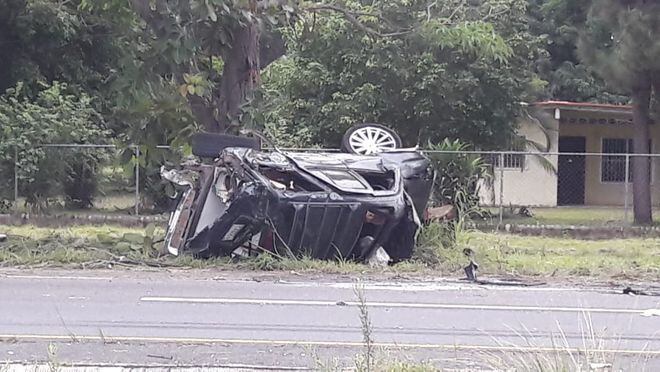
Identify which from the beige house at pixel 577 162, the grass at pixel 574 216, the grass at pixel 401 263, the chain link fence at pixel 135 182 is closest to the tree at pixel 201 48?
the chain link fence at pixel 135 182

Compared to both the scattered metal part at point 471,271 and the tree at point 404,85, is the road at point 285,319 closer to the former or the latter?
the scattered metal part at point 471,271

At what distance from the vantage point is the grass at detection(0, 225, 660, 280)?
13.0 m

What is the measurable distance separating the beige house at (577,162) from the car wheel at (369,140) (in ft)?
38.3

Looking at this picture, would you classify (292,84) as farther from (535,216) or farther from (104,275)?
(104,275)

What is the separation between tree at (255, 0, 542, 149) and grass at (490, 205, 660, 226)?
231 centimetres

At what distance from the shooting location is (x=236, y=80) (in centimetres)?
1612

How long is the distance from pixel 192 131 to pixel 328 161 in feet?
10.7

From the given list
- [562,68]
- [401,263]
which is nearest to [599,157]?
[562,68]

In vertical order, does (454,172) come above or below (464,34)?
below

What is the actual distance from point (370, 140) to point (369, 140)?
0.06 ft

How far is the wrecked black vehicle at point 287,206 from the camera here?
12828 millimetres

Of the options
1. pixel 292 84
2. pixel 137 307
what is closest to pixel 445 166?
pixel 292 84

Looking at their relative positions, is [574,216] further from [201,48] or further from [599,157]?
[201,48]

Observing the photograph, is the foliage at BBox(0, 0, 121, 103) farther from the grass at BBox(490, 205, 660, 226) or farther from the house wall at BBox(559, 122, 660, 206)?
the house wall at BBox(559, 122, 660, 206)
